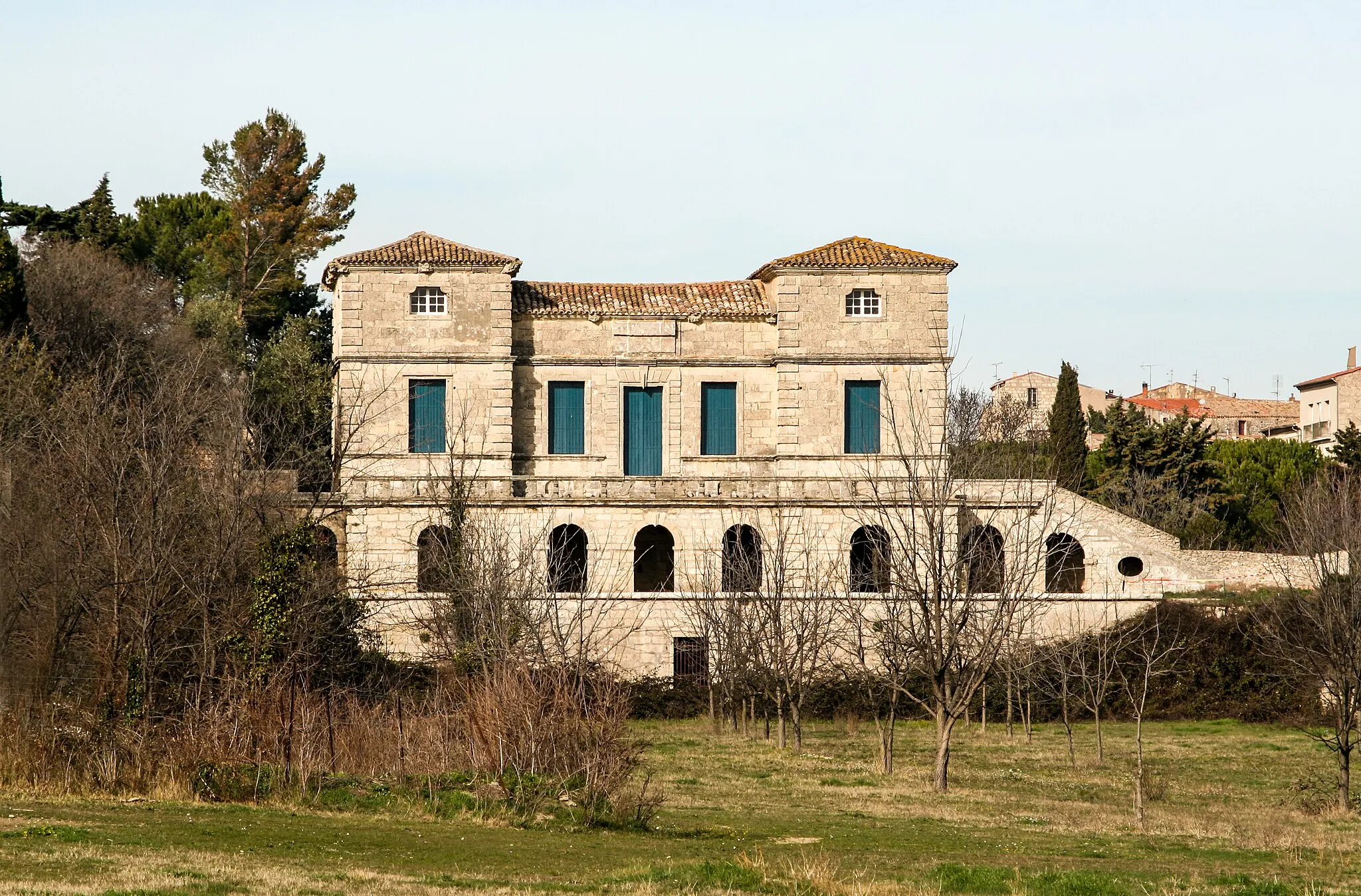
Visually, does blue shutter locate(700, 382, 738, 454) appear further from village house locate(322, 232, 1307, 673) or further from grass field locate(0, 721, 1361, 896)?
grass field locate(0, 721, 1361, 896)

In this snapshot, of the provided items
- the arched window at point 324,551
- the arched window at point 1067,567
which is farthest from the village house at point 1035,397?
the arched window at point 324,551

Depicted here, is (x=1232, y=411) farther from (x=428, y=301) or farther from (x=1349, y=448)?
(x=428, y=301)

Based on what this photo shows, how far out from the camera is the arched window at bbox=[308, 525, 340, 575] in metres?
32.8

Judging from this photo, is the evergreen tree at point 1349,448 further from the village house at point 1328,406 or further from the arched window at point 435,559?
the arched window at point 435,559

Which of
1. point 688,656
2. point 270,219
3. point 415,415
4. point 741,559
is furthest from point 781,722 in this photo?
A: point 270,219

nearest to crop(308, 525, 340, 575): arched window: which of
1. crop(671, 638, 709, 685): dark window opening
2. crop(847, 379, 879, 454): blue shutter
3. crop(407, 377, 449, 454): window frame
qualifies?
crop(407, 377, 449, 454): window frame

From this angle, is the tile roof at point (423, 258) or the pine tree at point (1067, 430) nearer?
the tile roof at point (423, 258)

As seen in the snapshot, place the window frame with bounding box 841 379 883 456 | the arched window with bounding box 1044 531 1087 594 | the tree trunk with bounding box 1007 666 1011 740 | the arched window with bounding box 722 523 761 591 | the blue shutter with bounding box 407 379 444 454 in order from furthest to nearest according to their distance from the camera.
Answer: the window frame with bounding box 841 379 883 456, the blue shutter with bounding box 407 379 444 454, the arched window with bounding box 1044 531 1087 594, the arched window with bounding box 722 523 761 591, the tree trunk with bounding box 1007 666 1011 740

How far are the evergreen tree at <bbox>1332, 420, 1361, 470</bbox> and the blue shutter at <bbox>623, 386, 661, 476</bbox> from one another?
27.0m

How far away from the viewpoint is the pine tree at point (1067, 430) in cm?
5894

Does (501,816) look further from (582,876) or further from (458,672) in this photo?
(458,672)

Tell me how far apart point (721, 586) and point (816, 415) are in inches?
230

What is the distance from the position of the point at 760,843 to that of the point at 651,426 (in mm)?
25190

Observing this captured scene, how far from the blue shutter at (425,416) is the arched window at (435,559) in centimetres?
279
